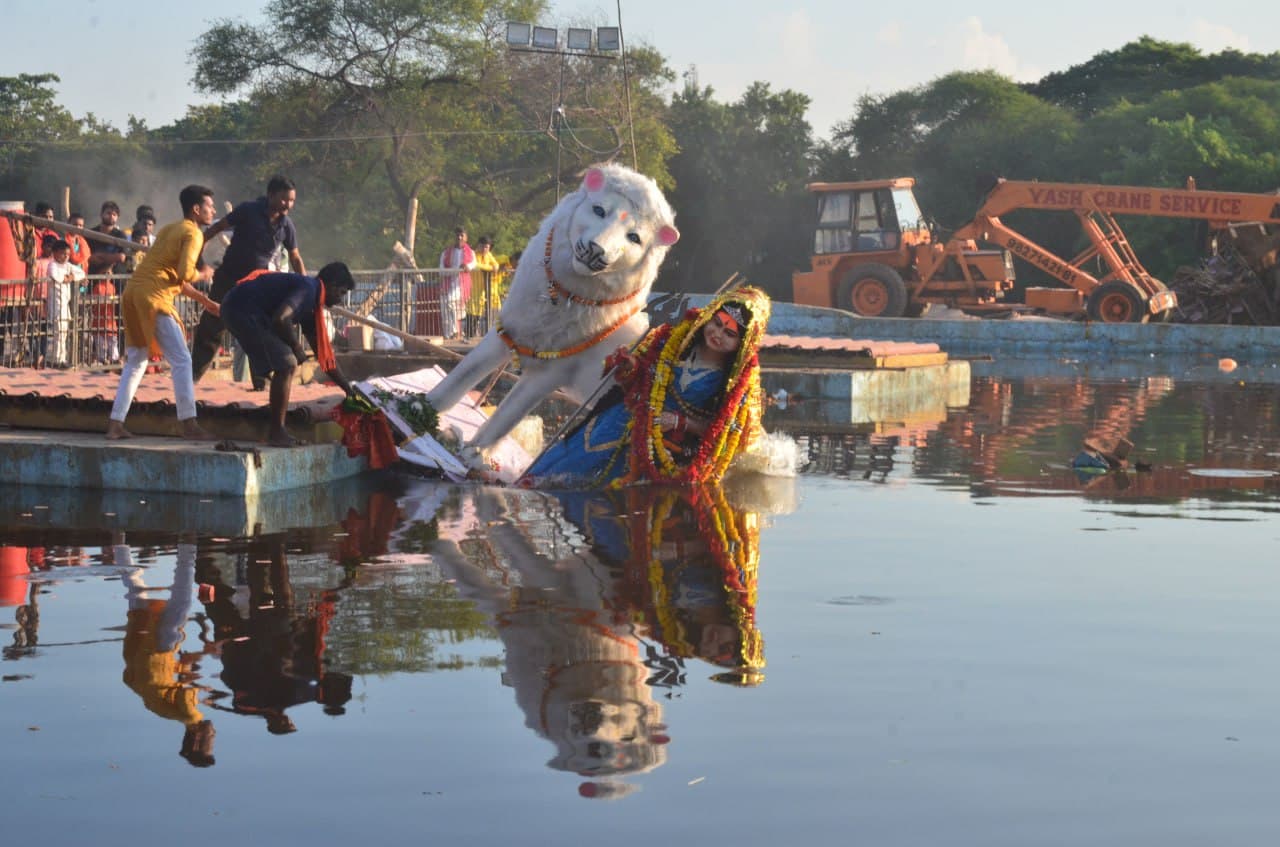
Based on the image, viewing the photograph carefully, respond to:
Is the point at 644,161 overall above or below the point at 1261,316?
above

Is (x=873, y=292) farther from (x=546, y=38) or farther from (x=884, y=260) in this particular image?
(x=546, y=38)

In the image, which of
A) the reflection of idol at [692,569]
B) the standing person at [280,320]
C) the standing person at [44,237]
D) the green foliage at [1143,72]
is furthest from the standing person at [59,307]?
the green foliage at [1143,72]

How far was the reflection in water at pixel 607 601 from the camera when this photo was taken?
538 centimetres

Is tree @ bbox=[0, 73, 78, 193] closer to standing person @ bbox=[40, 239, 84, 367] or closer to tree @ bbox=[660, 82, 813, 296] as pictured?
tree @ bbox=[660, 82, 813, 296]

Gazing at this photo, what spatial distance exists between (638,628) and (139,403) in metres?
5.21

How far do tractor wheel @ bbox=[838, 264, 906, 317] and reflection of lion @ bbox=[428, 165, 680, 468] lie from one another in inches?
861

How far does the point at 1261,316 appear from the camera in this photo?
99.4 feet

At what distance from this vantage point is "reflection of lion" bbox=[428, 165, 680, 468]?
34.9ft

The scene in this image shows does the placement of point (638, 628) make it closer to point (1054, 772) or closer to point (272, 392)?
point (1054, 772)

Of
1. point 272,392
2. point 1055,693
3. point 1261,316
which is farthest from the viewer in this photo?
point 1261,316

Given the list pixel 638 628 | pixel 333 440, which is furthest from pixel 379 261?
pixel 638 628

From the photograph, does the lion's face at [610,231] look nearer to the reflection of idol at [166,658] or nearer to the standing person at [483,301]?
the reflection of idol at [166,658]

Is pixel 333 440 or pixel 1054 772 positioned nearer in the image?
pixel 1054 772

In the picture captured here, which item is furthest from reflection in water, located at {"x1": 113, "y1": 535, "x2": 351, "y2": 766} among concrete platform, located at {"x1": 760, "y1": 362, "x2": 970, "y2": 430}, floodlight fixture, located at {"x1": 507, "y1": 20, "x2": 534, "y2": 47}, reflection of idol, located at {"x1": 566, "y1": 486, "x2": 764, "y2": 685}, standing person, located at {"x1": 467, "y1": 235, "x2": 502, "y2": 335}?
floodlight fixture, located at {"x1": 507, "y1": 20, "x2": 534, "y2": 47}
